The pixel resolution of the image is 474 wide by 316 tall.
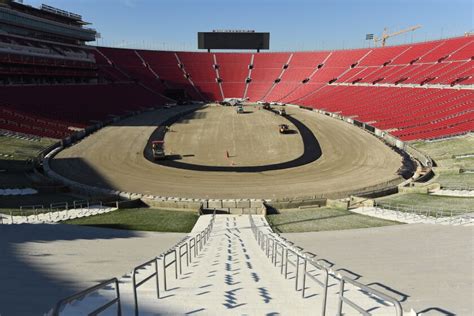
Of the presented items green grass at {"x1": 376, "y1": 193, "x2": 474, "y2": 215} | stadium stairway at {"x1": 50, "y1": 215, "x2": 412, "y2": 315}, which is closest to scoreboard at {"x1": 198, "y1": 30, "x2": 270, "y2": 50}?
green grass at {"x1": 376, "y1": 193, "x2": 474, "y2": 215}

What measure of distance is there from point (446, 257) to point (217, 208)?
54.3ft

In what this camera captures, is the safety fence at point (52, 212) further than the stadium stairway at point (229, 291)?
Yes

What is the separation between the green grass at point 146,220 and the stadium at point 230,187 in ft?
0.55

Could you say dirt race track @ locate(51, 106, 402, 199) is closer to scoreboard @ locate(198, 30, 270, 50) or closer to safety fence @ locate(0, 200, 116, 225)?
safety fence @ locate(0, 200, 116, 225)

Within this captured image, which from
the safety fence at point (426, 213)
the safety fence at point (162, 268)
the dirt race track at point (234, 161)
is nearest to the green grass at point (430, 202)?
the safety fence at point (426, 213)

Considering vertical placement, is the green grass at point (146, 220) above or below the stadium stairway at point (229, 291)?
below

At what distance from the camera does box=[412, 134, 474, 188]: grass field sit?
27.7 meters

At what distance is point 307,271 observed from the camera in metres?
9.76

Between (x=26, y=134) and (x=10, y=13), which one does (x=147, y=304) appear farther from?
(x=10, y=13)

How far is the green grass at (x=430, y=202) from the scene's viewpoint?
21.1m

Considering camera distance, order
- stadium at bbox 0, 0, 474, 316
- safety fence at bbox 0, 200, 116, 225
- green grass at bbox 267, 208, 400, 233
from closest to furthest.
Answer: stadium at bbox 0, 0, 474, 316
safety fence at bbox 0, 200, 116, 225
green grass at bbox 267, 208, 400, 233

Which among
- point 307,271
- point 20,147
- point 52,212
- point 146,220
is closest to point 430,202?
point 307,271

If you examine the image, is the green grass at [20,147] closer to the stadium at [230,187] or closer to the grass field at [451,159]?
the stadium at [230,187]

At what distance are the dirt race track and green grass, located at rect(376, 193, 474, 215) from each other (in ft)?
12.3
